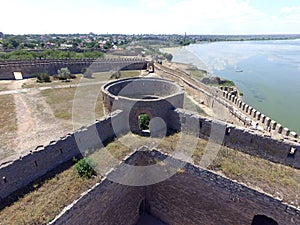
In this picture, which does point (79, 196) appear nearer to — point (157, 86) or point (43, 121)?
point (157, 86)

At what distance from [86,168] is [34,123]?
29.4ft

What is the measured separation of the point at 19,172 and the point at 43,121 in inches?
331

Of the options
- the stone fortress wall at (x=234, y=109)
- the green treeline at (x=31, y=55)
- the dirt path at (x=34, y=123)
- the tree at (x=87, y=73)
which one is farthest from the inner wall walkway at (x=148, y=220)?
the green treeline at (x=31, y=55)

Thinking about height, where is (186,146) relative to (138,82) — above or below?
below

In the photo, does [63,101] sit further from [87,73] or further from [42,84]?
[87,73]

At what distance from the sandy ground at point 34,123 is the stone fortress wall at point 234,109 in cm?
1239

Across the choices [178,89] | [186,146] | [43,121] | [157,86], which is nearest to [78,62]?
[43,121]

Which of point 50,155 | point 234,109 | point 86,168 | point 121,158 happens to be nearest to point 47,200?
point 86,168

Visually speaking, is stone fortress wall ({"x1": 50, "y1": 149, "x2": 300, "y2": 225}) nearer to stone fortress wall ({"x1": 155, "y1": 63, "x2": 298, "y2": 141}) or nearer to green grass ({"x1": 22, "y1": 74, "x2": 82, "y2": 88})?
stone fortress wall ({"x1": 155, "y1": 63, "x2": 298, "y2": 141})

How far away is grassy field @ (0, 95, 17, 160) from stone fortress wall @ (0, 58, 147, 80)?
31.6 feet

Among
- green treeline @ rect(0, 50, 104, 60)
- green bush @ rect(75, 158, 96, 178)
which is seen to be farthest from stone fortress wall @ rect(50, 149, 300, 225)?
green treeline @ rect(0, 50, 104, 60)

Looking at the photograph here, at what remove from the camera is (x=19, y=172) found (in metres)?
6.98

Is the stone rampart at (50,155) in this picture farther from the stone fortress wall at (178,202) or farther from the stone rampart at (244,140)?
the stone rampart at (244,140)

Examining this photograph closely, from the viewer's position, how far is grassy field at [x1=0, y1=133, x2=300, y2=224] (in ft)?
20.0
